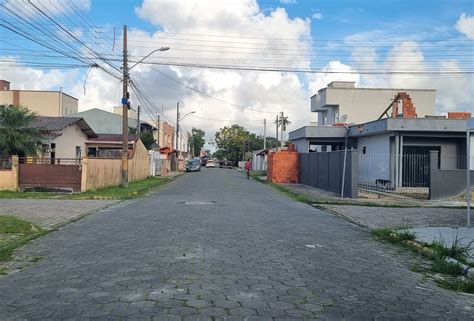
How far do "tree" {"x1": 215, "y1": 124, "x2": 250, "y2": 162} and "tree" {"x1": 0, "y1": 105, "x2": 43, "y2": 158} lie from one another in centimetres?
8311

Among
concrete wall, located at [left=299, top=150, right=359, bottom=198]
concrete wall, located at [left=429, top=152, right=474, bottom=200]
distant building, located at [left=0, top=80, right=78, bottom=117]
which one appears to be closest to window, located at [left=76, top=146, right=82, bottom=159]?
concrete wall, located at [left=299, top=150, right=359, bottom=198]

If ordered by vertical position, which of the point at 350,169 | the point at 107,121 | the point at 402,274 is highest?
the point at 107,121

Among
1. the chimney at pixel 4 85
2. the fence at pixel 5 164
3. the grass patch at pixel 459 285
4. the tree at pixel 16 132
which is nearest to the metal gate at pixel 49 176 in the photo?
the fence at pixel 5 164

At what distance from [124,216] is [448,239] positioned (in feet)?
29.8

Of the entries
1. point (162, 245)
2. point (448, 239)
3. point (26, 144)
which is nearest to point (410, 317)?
point (162, 245)

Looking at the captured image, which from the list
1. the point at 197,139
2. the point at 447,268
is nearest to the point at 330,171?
the point at 447,268

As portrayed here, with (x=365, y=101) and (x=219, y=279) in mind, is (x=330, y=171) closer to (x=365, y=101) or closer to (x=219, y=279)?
(x=219, y=279)

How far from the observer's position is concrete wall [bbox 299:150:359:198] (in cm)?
2338

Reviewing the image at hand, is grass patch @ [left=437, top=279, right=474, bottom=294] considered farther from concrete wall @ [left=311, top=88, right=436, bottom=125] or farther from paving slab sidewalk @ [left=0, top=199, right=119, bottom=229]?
concrete wall @ [left=311, top=88, right=436, bottom=125]

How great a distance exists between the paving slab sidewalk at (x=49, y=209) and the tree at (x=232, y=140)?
8951 centimetres

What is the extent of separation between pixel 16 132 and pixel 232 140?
8656cm

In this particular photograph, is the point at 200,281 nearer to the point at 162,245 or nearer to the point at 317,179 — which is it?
the point at 162,245

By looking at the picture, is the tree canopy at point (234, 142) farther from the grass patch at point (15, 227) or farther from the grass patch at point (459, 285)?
the grass patch at point (459, 285)

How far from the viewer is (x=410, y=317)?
559cm
